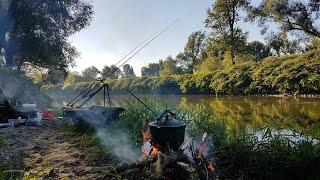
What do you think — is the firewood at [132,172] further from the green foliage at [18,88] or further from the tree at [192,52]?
the tree at [192,52]

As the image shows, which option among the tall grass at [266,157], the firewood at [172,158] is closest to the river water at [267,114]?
the tall grass at [266,157]

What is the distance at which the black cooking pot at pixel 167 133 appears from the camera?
18.6 ft

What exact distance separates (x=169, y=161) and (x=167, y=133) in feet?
2.04

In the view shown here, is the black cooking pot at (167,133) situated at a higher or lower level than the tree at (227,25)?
lower

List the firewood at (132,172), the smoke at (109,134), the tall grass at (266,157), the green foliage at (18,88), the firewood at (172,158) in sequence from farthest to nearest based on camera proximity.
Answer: the green foliage at (18,88)
the smoke at (109,134)
the tall grass at (266,157)
the firewood at (132,172)
the firewood at (172,158)

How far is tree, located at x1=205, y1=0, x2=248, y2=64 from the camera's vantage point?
45688mm

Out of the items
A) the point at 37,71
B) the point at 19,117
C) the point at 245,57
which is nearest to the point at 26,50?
the point at 37,71

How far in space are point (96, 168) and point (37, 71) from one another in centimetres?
2062

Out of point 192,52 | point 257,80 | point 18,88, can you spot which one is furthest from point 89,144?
point 192,52

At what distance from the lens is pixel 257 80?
35.2 meters

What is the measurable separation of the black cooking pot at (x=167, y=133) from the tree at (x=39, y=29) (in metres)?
15.3

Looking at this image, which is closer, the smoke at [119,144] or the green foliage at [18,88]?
the smoke at [119,144]

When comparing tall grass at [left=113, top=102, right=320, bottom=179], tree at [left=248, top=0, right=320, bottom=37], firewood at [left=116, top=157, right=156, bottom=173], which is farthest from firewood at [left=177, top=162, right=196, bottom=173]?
tree at [left=248, top=0, right=320, bottom=37]

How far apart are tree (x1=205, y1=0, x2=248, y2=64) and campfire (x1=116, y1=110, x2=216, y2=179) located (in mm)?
41120
